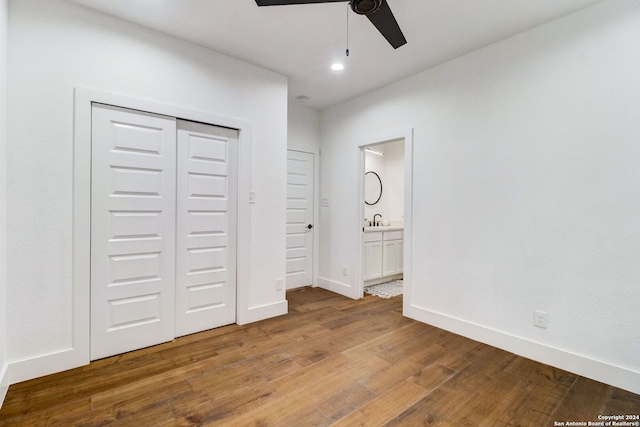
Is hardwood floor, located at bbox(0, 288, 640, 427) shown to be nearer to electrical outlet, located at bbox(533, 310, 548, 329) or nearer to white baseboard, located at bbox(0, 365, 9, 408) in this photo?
white baseboard, located at bbox(0, 365, 9, 408)

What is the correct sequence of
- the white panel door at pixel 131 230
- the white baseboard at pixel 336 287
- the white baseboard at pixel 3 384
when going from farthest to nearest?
the white baseboard at pixel 336 287 < the white panel door at pixel 131 230 < the white baseboard at pixel 3 384

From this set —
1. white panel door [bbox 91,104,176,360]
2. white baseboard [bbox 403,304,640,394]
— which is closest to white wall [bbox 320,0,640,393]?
white baseboard [bbox 403,304,640,394]

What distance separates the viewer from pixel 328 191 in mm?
4449

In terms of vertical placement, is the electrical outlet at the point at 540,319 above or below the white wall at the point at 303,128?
below

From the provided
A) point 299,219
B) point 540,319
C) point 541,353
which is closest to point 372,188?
point 299,219

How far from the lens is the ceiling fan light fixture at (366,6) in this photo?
160 centimetres

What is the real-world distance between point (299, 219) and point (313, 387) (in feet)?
8.81

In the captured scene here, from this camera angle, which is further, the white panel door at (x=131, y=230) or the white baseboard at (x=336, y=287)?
the white baseboard at (x=336, y=287)

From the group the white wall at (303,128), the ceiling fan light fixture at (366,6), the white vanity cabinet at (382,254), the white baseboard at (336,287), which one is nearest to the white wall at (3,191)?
→ the ceiling fan light fixture at (366,6)

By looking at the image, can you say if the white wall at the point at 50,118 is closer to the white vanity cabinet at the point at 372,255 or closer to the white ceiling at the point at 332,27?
the white ceiling at the point at 332,27

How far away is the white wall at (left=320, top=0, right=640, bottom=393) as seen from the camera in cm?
209

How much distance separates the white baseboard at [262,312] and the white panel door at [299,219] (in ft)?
3.25

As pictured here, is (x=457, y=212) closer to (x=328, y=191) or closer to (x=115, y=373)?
(x=328, y=191)

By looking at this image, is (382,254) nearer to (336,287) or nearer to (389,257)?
(389,257)
